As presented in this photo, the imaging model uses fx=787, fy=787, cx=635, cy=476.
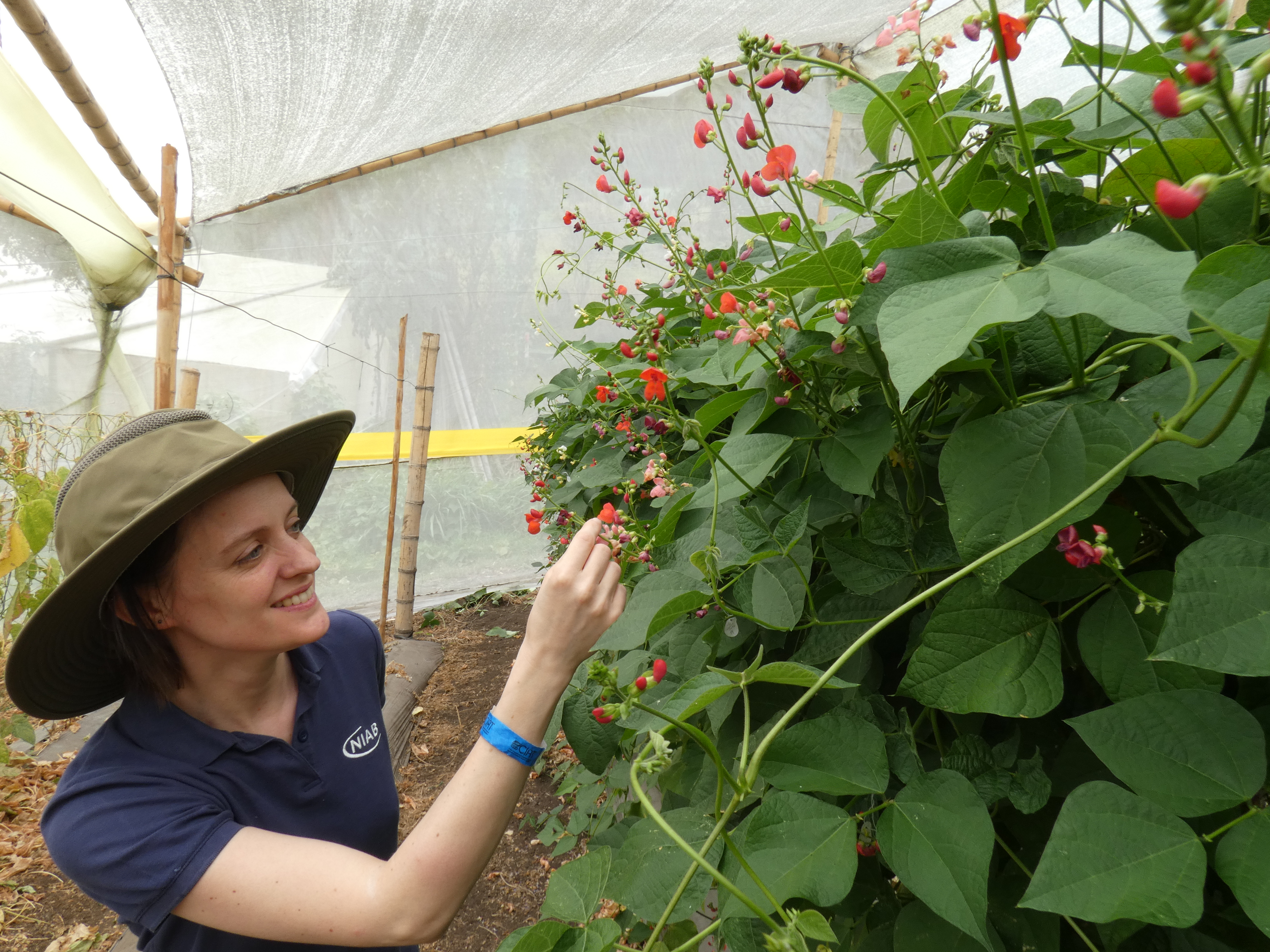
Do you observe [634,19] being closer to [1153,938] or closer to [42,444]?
[42,444]

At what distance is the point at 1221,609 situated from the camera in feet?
1.31

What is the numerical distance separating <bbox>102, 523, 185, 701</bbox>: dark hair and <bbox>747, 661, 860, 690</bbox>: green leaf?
3.23 feet

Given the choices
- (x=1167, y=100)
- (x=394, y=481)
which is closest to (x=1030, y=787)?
(x=1167, y=100)

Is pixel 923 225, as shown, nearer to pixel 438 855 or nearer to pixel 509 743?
pixel 509 743

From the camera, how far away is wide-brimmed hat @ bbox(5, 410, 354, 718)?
3.54 ft

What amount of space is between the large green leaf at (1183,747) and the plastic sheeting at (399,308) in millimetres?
6015

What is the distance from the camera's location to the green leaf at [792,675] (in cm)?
49

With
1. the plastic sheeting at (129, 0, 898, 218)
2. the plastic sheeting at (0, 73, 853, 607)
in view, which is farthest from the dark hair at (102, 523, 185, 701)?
the plastic sheeting at (0, 73, 853, 607)

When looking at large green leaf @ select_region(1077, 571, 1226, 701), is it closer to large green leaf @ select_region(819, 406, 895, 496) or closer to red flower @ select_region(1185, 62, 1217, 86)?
large green leaf @ select_region(819, 406, 895, 496)

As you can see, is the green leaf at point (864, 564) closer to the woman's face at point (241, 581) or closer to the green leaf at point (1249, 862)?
the green leaf at point (1249, 862)

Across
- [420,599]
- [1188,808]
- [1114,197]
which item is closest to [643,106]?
[420,599]

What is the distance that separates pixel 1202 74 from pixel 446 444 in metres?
6.91

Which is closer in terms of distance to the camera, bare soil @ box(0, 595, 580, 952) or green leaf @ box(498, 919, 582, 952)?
green leaf @ box(498, 919, 582, 952)

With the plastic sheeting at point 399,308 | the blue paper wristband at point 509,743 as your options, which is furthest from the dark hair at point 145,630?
the plastic sheeting at point 399,308
